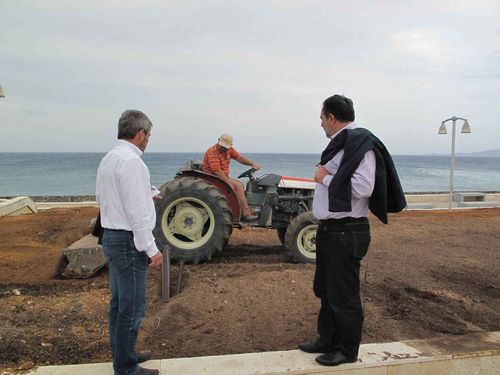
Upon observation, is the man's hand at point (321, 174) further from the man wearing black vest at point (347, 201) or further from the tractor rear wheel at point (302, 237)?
the tractor rear wheel at point (302, 237)

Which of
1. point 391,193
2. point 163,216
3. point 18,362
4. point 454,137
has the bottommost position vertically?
point 18,362

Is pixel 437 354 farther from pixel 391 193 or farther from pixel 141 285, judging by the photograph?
pixel 141 285

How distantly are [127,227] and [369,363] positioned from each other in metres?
1.95

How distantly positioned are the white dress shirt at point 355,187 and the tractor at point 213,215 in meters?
3.20

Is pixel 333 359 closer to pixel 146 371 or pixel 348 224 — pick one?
pixel 348 224

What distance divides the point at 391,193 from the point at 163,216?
4.00m

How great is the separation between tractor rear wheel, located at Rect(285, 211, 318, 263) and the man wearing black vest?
3.11 meters

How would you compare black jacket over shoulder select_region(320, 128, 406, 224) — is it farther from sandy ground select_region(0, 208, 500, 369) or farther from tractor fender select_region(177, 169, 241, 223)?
tractor fender select_region(177, 169, 241, 223)

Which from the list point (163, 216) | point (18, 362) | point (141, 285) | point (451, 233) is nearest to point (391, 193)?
point (141, 285)

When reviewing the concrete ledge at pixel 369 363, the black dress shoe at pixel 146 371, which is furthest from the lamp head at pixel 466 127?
the black dress shoe at pixel 146 371

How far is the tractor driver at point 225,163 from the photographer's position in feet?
21.7

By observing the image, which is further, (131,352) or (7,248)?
(7,248)

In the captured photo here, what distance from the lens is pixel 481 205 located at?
15898mm

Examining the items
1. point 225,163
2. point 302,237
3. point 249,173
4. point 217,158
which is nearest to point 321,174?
point 302,237
